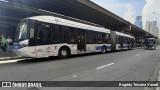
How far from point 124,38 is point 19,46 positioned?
81.8ft

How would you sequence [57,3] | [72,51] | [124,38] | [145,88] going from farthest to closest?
[124,38], [57,3], [72,51], [145,88]

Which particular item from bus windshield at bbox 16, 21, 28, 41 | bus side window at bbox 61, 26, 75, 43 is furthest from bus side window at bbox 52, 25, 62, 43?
bus windshield at bbox 16, 21, 28, 41

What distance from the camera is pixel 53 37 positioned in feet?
52.0

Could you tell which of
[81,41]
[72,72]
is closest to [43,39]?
[72,72]

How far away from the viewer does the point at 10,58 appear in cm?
1717

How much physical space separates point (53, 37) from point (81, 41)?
4.56 m

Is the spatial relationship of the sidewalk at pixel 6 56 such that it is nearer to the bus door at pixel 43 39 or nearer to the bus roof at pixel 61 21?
the bus door at pixel 43 39

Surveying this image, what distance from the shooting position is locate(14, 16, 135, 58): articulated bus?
13.9 meters

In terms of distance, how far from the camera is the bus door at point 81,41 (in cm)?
1929

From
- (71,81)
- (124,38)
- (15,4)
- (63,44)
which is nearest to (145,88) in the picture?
(71,81)

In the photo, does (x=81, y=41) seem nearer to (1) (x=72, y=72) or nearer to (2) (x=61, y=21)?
(2) (x=61, y=21)

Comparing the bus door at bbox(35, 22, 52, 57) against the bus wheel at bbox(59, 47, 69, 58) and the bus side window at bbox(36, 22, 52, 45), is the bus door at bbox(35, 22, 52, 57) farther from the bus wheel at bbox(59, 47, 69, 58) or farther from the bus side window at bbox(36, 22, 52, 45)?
the bus wheel at bbox(59, 47, 69, 58)

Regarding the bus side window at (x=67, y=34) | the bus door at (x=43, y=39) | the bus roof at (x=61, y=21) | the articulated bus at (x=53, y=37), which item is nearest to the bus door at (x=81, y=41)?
the articulated bus at (x=53, y=37)

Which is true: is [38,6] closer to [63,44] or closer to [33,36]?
[63,44]
